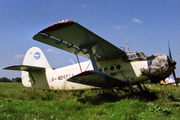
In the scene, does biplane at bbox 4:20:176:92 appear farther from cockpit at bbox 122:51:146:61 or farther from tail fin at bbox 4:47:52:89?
tail fin at bbox 4:47:52:89

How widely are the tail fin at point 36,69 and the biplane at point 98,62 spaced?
1.42 feet

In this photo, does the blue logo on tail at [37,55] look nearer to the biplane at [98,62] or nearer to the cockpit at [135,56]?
the biplane at [98,62]

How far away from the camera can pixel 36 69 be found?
10.4 meters

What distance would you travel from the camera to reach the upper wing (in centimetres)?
484

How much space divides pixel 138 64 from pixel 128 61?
0.55 meters

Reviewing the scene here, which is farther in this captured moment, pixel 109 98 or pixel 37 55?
pixel 37 55

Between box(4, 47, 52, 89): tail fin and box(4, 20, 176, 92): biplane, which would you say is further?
box(4, 47, 52, 89): tail fin

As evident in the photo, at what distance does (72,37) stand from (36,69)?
5620mm

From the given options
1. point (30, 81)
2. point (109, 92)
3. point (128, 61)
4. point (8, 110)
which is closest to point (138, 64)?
point (128, 61)

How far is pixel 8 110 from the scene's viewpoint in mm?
4441

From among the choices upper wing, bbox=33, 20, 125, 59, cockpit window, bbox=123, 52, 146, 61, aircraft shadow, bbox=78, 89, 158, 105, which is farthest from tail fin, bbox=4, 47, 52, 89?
cockpit window, bbox=123, 52, 146, 61

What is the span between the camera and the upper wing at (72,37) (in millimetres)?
4844

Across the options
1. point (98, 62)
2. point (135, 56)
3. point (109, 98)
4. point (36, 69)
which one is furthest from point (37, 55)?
point (135, 56)

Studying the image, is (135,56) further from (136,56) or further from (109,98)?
(109,98)
